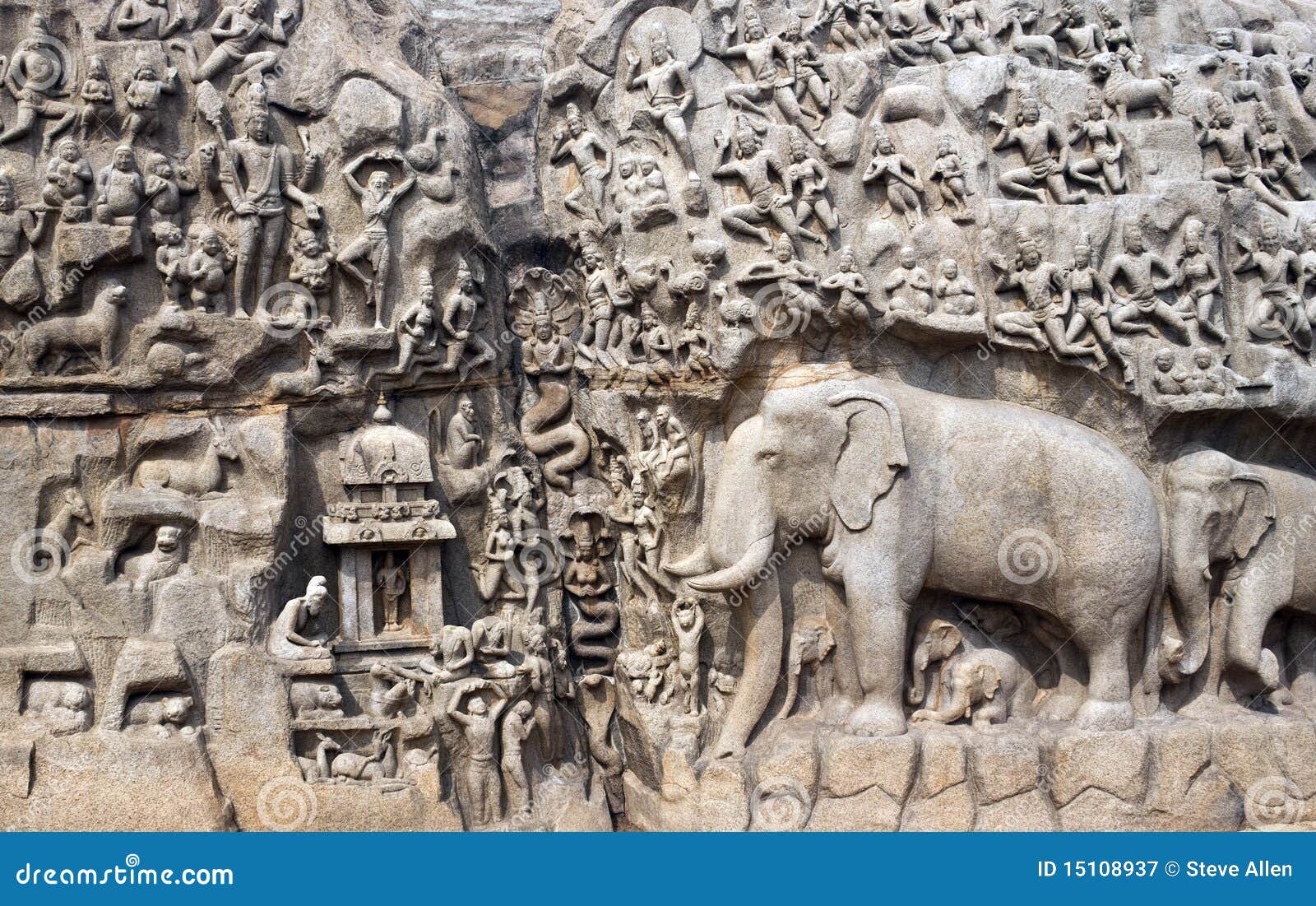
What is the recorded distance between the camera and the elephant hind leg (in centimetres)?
1002

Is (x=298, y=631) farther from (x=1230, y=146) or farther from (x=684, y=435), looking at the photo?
(x=1230, y=146)

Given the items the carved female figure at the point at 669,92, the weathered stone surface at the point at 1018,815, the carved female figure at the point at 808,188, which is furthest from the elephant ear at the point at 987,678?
the carved female figure at the point at 669,92

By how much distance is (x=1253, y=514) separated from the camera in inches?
408

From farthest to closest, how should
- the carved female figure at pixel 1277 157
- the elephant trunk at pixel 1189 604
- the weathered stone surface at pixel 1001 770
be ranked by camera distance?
the carved female figure at pixel 1277 157, the elephant trunk at pixel 1189 604, the weathered stone surface at pixel 1001 770

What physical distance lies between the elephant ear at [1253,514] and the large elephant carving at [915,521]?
734 mm

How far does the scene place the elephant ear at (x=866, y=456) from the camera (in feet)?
32.3

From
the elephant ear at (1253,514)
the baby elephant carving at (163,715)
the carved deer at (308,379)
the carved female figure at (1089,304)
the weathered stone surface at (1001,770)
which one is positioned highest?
the carved female figure at (1089,304)

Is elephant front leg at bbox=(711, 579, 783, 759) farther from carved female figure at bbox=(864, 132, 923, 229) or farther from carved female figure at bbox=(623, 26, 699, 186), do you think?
carved female figure at bbox=(623, 26, 699, 186)

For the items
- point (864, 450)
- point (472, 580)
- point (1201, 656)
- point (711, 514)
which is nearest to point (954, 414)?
point (864, 450)

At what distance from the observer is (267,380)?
10680 mm

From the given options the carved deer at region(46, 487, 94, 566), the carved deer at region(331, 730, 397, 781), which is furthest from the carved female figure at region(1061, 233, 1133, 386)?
the carved deer at region(46, 487, 94, 566)

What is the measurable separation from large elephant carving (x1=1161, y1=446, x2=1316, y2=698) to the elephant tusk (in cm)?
291

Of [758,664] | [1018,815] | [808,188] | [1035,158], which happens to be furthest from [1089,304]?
[1018,815]

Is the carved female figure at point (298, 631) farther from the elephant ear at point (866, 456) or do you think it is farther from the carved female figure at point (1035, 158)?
the carved female figure at point (1035, 158)
